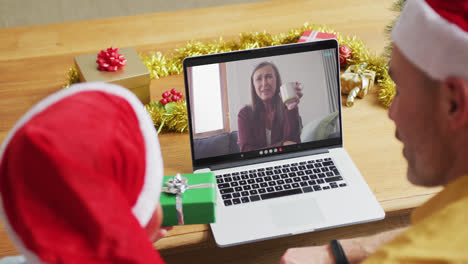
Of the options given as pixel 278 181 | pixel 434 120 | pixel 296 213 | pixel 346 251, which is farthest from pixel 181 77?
pixel 434 120

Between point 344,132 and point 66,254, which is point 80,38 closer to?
point 344,132

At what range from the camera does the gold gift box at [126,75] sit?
131cm

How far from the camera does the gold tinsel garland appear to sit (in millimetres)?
1301

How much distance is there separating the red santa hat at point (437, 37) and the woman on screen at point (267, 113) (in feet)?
1.37

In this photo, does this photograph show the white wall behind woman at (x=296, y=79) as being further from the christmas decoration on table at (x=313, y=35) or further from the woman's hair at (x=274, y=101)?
the christmas decoration on table at (x=313, y=35)

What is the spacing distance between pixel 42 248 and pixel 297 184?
672mm

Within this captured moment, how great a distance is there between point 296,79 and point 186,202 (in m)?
0.41

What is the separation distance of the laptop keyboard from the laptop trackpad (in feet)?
0.10

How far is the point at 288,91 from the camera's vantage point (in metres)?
1.18

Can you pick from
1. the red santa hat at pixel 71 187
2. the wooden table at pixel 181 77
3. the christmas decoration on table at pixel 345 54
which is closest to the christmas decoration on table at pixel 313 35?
the christmas decoration on table at pixel 345 54

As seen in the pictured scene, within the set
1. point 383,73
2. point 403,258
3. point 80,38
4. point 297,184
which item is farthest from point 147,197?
point 80,38

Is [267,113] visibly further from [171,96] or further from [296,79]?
[171,96]

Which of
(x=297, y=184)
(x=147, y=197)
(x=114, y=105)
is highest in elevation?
(x=114, y=105)

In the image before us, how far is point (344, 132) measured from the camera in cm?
130
